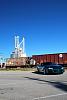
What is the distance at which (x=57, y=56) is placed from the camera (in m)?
46.7

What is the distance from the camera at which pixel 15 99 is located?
11.1 meters

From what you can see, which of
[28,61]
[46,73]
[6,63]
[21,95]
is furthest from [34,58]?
[21,95]

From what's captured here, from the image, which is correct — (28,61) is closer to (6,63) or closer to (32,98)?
(6,63)

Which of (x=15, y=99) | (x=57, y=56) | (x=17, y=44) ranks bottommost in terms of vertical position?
(x=15, y=99)

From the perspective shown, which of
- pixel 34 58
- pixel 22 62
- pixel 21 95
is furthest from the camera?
pixel 22 62

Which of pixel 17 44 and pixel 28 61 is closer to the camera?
pixel 28 61

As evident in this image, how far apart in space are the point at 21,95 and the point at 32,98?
99cm

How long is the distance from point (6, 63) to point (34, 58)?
9807 mm

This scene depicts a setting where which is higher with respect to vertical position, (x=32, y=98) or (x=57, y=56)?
(x=57, y=56)

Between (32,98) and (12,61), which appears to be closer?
(32,98)

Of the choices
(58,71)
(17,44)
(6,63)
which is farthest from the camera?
(17,44)

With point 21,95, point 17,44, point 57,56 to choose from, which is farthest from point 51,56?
point 17,44

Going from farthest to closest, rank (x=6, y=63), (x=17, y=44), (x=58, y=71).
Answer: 1. (x=17, y=44)
2. (x=6, y=63)
3. (x=58, y=71)

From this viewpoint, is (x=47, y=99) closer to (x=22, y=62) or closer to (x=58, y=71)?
(x=58, y=71)
